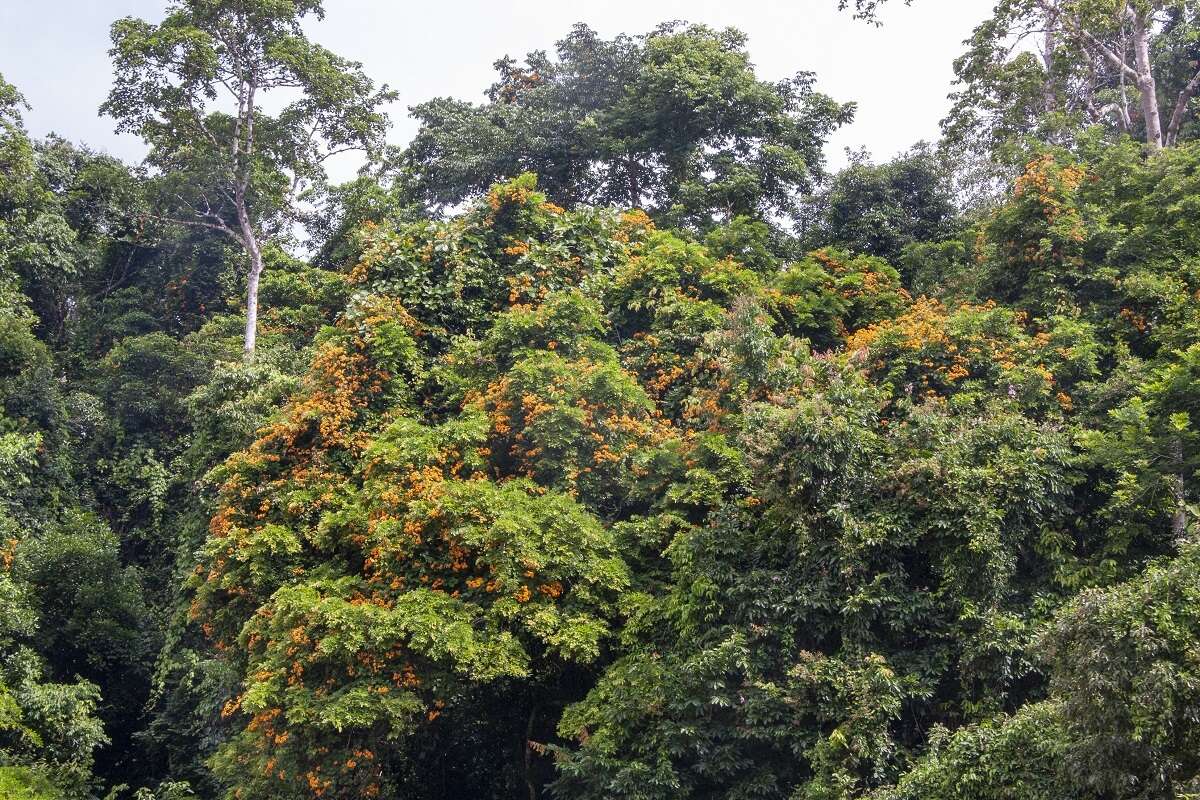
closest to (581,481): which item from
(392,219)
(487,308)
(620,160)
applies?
(487,308)

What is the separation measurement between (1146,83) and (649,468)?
35.3ft

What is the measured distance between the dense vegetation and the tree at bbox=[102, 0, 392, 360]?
79 mm

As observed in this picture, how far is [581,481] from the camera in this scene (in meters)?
10.4

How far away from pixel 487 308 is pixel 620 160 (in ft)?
24.7

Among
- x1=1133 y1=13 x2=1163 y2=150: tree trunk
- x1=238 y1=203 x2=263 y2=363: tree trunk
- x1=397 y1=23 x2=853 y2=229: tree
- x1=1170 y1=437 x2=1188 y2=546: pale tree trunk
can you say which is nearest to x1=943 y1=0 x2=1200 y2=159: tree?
x1=1133 y1=13 x2=1163 y2=150: tree trunk

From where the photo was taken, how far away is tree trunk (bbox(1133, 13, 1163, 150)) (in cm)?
1452

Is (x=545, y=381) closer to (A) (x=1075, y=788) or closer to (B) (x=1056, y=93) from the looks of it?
(A) (x=1075, y=788)

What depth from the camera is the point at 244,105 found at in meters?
18.0

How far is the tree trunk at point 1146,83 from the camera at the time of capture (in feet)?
47.6

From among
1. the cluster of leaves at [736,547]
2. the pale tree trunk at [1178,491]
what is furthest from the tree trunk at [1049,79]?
the pale tree trunk at [1178,491]

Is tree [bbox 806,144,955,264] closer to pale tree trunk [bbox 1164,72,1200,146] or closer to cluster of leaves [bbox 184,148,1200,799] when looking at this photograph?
pale tree trunk [bbox 1164,72,1200,146]

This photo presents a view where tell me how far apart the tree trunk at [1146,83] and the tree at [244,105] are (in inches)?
525

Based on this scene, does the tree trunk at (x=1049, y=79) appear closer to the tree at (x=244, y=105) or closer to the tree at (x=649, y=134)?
the tree at (x=649, y=134)

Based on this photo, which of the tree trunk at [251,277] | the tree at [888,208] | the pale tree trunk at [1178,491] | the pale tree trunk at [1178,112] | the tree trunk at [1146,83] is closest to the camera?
the pale tree trunk at [1178,491]
